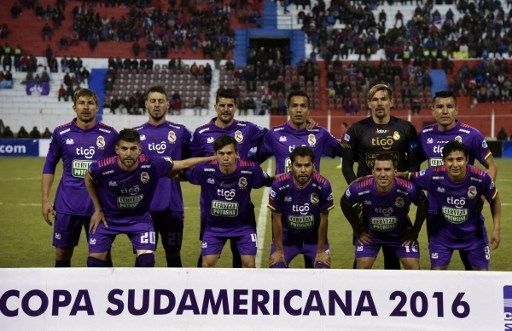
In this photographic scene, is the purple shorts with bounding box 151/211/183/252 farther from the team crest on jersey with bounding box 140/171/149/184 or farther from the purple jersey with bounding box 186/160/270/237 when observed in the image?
the team crest on jersey with bounding box 140/171/149/184

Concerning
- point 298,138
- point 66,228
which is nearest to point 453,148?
point 298,138

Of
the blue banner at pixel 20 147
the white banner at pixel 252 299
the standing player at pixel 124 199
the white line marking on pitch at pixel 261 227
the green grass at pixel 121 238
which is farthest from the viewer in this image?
the blue banner at pixel 20 147

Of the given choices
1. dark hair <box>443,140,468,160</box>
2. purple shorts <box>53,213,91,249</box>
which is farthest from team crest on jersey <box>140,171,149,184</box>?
dark hair <box>443,140,468,160</box>

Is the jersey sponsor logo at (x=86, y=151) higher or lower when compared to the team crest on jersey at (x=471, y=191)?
higher

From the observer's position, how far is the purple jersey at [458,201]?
620 cm

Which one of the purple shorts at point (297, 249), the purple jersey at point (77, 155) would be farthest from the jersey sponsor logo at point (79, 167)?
the purple shorts at point (297, 249)

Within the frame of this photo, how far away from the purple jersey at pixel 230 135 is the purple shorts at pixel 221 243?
899mm

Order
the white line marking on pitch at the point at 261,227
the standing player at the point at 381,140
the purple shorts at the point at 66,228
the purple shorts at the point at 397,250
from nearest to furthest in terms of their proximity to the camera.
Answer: the purple shorts at the point at 397,250 < the standing player at the point at 381,140 < the purple shorts at the point at 66,228 < the white line marking on pitch at the point at 261,227

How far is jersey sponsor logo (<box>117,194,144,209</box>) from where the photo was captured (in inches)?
245

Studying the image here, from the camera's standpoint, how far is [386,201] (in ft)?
20.5

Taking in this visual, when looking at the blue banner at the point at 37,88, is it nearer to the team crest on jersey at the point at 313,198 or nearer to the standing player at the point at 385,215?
the team crest on jersey at the point at 313,198

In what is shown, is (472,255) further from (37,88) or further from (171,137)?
(37,88)

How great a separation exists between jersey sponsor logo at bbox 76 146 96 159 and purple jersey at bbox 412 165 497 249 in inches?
118

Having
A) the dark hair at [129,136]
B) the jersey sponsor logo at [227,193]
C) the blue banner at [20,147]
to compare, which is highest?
the dark hair at [129,136]
